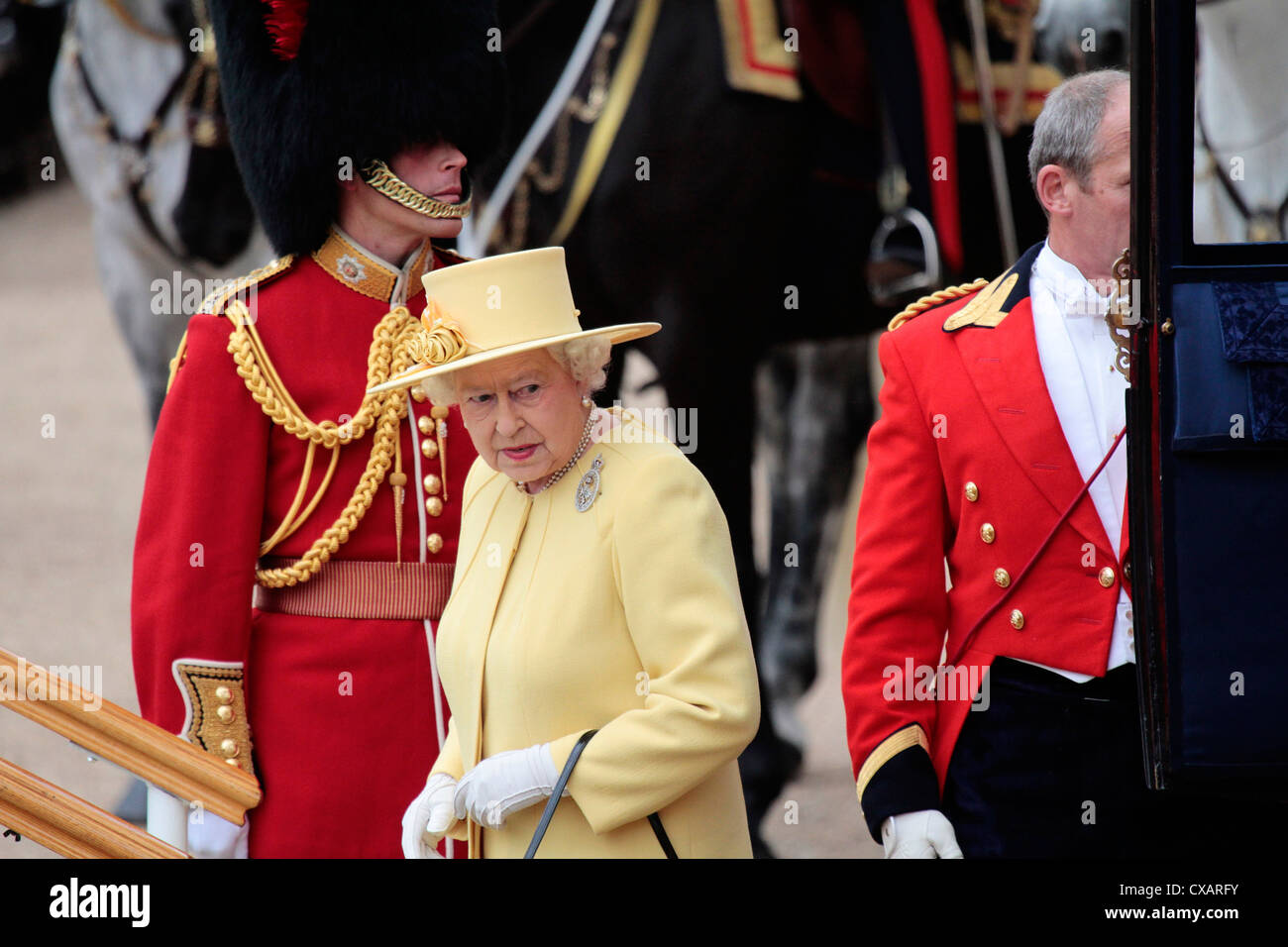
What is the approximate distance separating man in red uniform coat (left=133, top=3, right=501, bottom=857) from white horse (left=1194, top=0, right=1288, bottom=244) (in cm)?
111

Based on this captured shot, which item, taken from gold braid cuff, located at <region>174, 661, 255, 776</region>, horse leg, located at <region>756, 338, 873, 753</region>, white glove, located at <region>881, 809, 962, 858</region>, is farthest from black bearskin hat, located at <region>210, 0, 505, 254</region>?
horse leg, located at <region>756, 338, 873, 753</region>

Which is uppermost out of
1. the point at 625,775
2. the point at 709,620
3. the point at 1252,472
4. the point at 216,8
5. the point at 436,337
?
the point at 216,8

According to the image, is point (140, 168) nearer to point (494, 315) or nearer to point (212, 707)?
point (212, 707)

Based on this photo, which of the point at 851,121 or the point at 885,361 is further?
the point at 851,121

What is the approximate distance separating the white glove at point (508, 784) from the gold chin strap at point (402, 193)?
915mm

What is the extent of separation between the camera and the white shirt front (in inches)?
113

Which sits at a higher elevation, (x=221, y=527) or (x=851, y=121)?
(x=851, y=121)

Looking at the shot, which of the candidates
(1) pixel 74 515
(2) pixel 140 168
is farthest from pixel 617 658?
(1) pixel 74 515

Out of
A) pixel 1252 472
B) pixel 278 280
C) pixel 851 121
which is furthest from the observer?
pixel 851 121

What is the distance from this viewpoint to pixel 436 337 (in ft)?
9.13

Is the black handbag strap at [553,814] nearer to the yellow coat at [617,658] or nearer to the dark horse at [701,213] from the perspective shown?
the yellow coat at [617,658]
